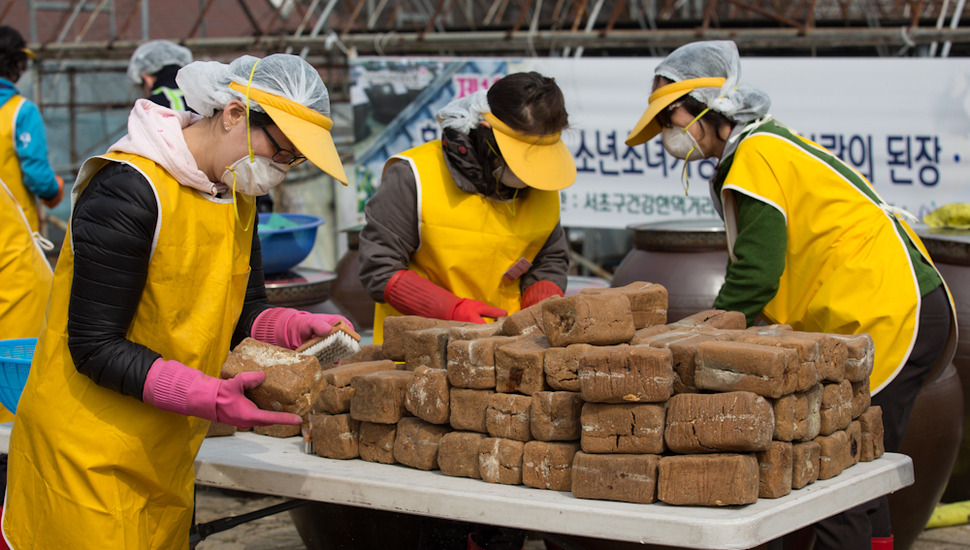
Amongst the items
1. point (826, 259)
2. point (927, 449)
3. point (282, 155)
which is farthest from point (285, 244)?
point (927, 449)

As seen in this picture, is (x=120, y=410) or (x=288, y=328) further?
(x=288, y=328)

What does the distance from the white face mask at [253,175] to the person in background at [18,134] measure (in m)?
2.75

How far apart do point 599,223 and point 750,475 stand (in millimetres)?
4604

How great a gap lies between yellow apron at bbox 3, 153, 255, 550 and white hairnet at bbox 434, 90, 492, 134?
1.10 metres

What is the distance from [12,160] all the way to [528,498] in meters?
3.42

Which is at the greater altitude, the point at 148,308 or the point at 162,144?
the point at 162,144

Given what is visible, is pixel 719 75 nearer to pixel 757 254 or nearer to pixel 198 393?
pixel 757 254

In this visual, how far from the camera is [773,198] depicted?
2869 millimetres

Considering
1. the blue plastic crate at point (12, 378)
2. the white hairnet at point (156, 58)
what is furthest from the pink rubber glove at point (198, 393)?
the white hairnet at point (156, 58)

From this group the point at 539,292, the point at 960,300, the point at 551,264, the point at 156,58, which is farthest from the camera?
the point at 156,58

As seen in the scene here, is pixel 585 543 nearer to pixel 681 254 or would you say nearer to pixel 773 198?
pixel 773 198

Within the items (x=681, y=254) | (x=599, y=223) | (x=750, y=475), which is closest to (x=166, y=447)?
(x=750, y=475)

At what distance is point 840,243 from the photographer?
2.87m

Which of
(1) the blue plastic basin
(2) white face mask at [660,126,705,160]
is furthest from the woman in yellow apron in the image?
(1) the blue plastic basin
